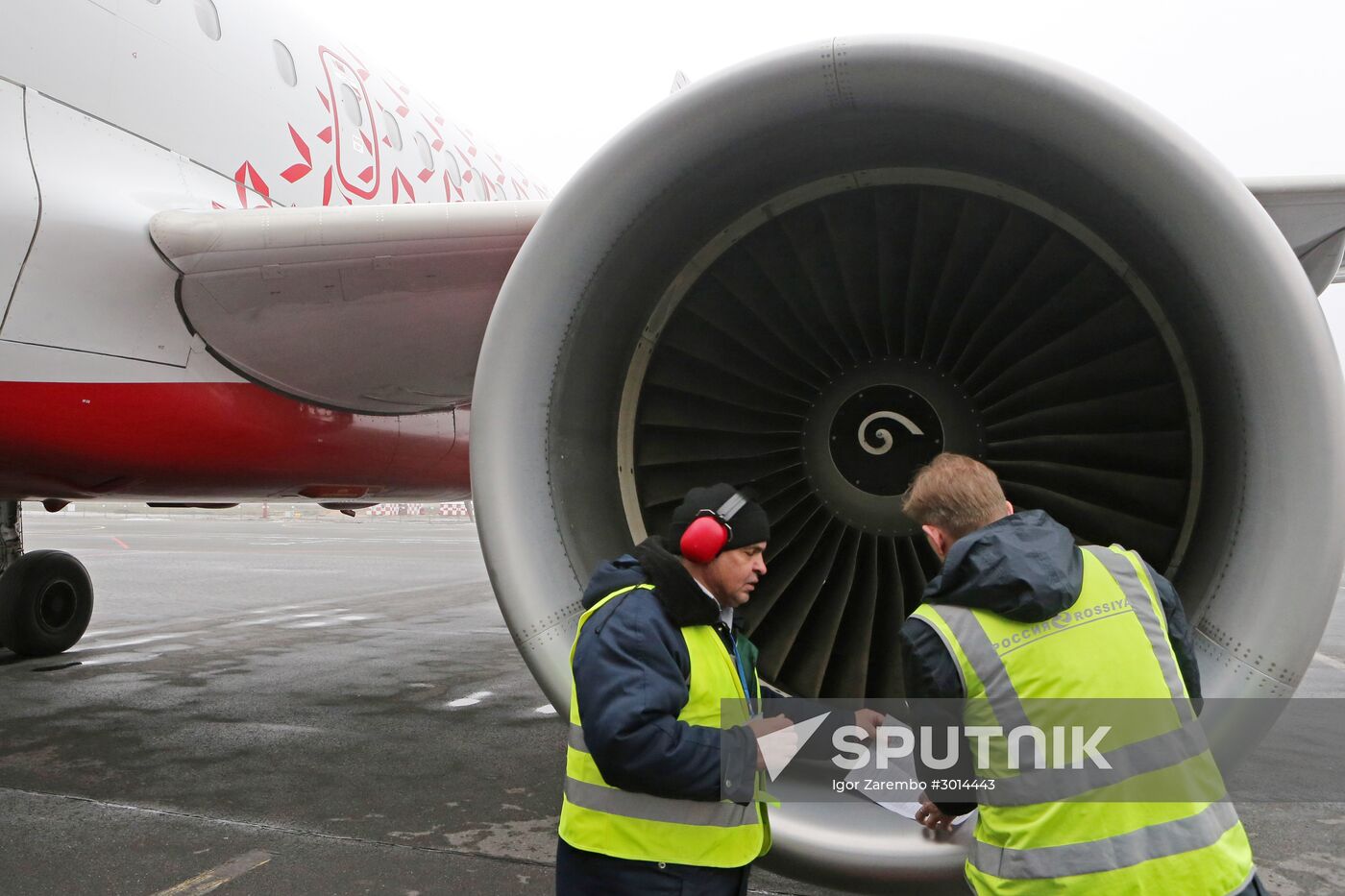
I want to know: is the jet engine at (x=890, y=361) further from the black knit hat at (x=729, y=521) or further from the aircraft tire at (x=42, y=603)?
the aircraft tire at (x=42, y=603)

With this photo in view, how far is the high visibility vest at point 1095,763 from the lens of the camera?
1.26 meters

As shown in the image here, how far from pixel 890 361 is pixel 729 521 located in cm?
120

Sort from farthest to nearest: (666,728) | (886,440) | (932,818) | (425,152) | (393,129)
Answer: (425,152) → (393,129) → (886,440) → (932,818) → (666,728)

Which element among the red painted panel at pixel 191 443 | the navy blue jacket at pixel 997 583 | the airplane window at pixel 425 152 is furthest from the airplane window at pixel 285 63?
the navy blue jacket at pixel 997 583

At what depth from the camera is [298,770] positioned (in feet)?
12.0

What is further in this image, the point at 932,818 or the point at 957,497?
the point at 932,818

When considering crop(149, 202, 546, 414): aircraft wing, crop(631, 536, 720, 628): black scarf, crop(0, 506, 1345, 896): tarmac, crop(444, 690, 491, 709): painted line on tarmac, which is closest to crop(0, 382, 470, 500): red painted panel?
crop(149, 202, 546, 414): aircraft wing

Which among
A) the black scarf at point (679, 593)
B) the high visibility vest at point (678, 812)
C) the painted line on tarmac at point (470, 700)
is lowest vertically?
the painted line on tarmac at point (470, 700)

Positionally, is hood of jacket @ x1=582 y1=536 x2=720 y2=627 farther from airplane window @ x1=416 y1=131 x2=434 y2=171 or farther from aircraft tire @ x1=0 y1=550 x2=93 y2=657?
aircraft tire @ x1=0 y1=550 x2=93 y2=657

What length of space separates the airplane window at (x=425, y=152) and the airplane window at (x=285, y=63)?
Answer: 1027mm

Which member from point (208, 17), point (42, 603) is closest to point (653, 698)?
point (208, 17)

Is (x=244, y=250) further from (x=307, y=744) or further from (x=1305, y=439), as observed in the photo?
(x=1305, y=439)

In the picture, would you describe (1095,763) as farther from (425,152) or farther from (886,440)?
(425,152)

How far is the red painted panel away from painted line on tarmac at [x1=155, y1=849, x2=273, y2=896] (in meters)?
1.40
